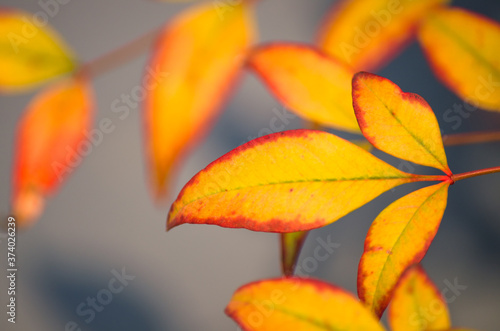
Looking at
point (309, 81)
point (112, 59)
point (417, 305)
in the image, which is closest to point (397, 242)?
point (417, 305)

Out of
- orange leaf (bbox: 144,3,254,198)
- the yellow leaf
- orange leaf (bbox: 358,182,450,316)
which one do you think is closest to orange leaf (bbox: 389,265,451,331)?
orange leaf (bbox: 358,182,450,316)

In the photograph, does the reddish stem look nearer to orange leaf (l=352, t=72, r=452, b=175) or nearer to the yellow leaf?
orange leaf (l=352, t=72, r=452, b=175)

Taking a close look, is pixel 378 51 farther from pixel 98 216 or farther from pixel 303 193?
pixel 98 216

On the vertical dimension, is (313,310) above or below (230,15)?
below

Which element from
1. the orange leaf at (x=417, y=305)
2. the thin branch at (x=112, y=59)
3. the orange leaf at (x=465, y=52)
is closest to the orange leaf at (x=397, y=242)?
Answer: the orange leaf at (x=417, y=305)

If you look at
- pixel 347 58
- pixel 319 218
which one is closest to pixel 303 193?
pixel 319 218

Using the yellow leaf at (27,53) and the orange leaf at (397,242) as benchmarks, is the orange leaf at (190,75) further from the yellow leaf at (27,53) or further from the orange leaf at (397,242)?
the orange leaf at (397,242)
